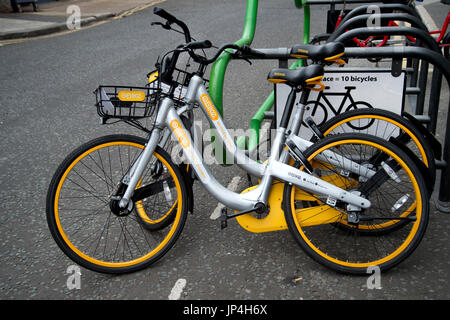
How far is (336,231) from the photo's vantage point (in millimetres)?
3322

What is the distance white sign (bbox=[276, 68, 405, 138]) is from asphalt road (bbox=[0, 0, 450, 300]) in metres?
0.92

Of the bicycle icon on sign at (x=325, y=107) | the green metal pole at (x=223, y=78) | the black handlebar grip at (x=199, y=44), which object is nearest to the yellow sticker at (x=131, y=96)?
the black handlebar grip at (x=199, y=44)

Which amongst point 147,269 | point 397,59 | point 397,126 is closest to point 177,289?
point 147,269

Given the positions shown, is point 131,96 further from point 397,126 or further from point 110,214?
point 397,126

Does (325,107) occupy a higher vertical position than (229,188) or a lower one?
higher

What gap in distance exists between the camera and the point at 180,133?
2.88 metres

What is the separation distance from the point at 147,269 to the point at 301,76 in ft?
5.06

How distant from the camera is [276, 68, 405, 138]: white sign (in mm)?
3221

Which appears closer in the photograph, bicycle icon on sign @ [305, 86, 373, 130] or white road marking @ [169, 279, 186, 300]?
white road marking @ [169, 279, 186, 300]

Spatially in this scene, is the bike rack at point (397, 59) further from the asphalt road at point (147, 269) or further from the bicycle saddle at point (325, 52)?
the asphalt road at point (147, 269)

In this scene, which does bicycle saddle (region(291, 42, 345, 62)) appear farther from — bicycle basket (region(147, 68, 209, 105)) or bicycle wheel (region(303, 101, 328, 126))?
bicycle basket (region(147, 68, 209, 105))

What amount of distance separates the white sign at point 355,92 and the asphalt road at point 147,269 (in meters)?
0.92

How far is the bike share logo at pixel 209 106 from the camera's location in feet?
9.60

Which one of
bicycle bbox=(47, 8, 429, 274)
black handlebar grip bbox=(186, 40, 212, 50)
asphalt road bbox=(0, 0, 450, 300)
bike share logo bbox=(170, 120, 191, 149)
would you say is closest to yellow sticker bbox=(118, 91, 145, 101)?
bicycle bbox=(47, 8, 429, 274)
